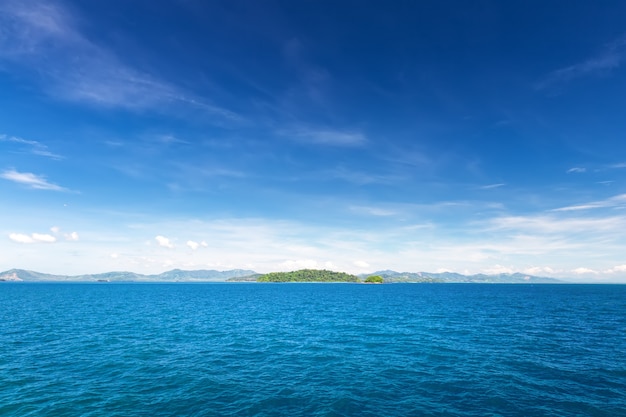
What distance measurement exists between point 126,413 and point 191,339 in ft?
108

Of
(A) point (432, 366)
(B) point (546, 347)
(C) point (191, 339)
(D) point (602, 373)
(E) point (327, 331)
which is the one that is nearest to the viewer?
(D) point (602, 373)

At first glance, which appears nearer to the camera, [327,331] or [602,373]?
[602,373]

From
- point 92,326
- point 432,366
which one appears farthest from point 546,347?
point 92,326

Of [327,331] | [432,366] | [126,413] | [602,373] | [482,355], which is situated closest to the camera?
[126,413]

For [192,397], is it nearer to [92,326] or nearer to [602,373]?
[602,373]

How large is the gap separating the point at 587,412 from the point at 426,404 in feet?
48.4

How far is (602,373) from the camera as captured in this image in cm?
4038

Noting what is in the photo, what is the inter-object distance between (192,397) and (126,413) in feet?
20.1

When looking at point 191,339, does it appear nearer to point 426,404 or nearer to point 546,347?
point 426,404

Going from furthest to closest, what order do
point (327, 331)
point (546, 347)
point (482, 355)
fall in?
point (327, 331) → point (546, 347) → point (482, 355)

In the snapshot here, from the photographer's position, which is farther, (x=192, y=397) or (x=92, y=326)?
(x=92, y=326)

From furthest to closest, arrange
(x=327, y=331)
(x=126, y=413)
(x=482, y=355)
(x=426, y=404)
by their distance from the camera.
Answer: (x=327, y=331) → (x=482, y=355) → (x=426, y=404) → (x=126, y=413)

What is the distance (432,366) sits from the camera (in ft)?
143

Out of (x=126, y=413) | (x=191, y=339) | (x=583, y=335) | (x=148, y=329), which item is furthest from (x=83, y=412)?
(x=583, y=335)
